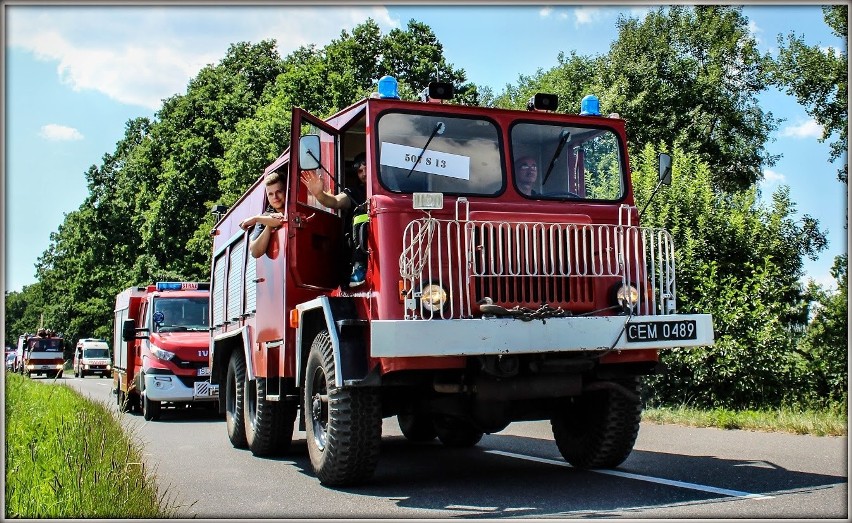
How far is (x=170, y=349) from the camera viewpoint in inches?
639

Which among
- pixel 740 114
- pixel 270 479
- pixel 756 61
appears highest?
pixel 756 61

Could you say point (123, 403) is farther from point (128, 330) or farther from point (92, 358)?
point (92, 358)

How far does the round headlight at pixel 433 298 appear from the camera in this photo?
655cm

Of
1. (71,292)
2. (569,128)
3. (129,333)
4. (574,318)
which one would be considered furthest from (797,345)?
(71,292)

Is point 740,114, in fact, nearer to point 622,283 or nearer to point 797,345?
point 797,345

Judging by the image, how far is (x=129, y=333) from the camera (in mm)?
16578

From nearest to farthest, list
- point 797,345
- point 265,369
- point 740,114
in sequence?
point 265,369
point 797,345
point 740,114

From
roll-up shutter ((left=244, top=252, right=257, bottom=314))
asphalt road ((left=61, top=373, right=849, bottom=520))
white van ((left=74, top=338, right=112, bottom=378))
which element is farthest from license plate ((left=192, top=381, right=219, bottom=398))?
white van ((left=74, top=338, right=112, bottom=378))

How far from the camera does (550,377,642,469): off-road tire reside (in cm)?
747

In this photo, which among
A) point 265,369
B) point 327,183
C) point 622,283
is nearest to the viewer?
point 622,283

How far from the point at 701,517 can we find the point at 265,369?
4.81 meters

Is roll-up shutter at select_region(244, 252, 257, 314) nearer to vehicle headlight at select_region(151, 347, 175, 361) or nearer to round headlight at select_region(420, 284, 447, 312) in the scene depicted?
round headlight at select_region(420, 284, 447, 312)

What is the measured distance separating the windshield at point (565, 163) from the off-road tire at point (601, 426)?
1.66 metres

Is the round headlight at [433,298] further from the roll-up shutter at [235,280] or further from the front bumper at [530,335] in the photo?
the roll-up shutter at [235,280]
